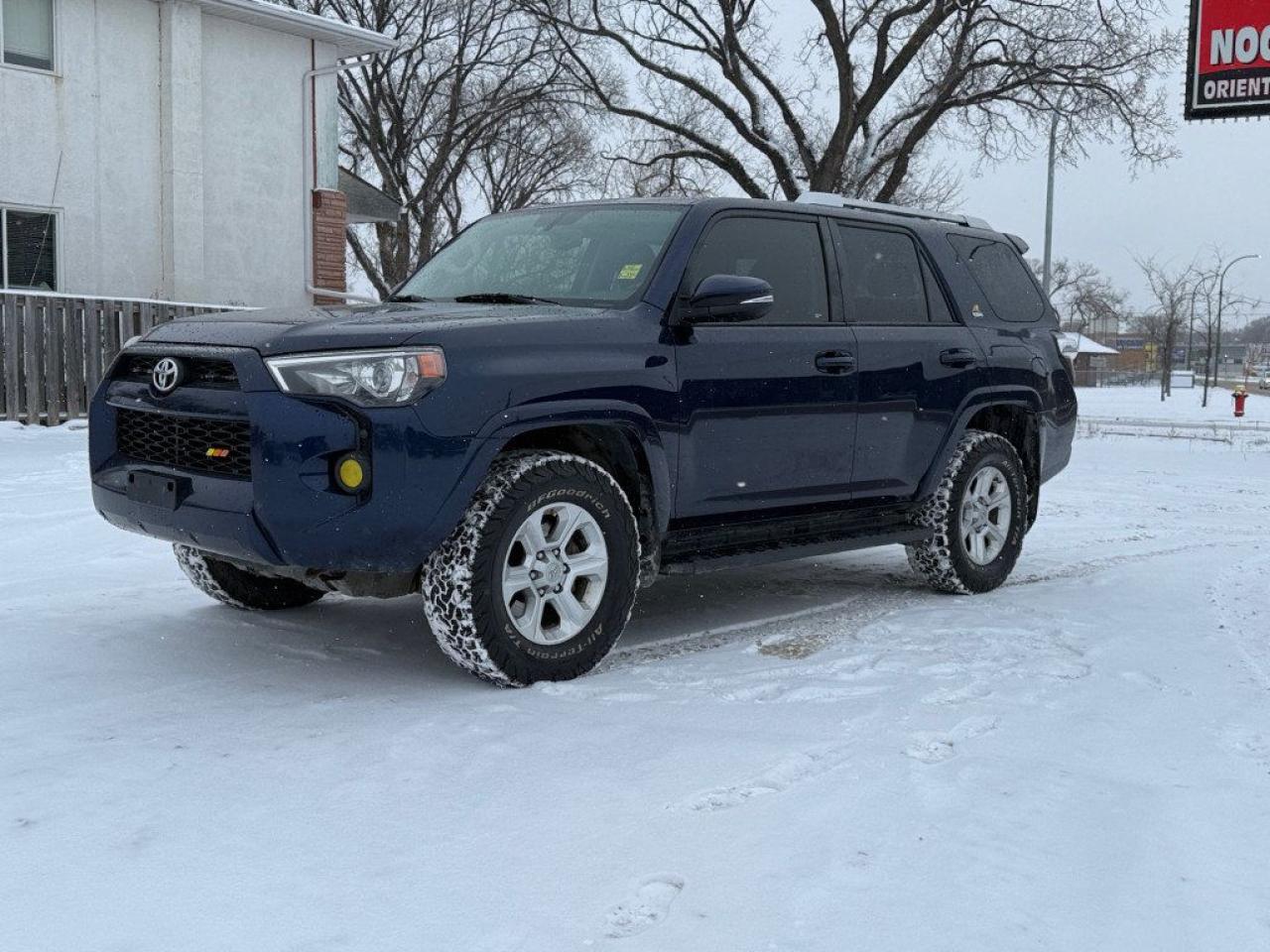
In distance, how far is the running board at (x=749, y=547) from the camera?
4969 millimetres

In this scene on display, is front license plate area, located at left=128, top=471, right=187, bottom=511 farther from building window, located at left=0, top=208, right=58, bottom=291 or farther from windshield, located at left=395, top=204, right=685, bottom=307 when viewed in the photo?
building window, located at left=0, top=208, right=58, bottom=291

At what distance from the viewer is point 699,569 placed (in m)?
5.02

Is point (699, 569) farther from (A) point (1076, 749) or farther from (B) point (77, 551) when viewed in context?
(B) point (77, 551)

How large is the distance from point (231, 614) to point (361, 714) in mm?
1701

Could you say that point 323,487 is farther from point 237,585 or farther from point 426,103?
point 426,103

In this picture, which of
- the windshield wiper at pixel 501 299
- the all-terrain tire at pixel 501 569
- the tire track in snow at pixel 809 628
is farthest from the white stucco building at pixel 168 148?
the all-terrain tire at pixel 501 569

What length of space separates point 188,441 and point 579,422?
130 cm

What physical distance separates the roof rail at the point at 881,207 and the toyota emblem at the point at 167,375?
277 centimetres

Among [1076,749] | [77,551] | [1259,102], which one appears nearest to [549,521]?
[1076,749]

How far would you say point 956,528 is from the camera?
6.26 m

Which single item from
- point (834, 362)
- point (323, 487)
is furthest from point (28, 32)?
point (323, 487)

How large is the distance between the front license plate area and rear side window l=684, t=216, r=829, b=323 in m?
2.08

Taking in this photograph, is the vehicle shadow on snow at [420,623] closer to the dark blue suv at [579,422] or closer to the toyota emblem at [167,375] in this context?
the dark blue suv at [579,422]

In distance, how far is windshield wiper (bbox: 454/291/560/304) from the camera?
4.98 meters
